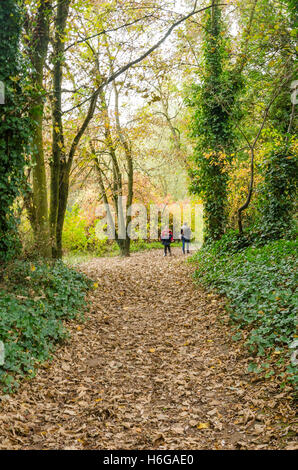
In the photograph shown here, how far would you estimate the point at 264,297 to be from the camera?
596cm

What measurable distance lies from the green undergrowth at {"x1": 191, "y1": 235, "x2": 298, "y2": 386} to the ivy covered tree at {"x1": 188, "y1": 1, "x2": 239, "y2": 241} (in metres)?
3.01

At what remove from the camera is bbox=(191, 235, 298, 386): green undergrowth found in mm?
4613

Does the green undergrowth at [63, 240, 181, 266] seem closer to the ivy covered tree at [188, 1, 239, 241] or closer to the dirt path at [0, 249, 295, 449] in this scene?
the ivy covered tree at [188, 1, 239, 241]

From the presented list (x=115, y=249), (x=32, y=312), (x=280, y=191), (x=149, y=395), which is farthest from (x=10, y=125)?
(x=115, y=249)

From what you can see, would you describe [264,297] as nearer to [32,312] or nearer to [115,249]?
[32,312]

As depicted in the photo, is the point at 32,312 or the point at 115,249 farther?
the point at 115,249

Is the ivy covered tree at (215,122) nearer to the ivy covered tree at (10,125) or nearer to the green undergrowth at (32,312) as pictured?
the green undergrowth at (32,312)

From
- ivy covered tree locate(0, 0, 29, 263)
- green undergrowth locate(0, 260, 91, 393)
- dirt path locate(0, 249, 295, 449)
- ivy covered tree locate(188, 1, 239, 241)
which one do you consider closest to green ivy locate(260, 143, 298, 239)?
ivy covered tree locate(188, 1, 239, 241)

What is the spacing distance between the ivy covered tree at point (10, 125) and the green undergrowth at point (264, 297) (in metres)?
4.40

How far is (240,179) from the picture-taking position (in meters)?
12.1

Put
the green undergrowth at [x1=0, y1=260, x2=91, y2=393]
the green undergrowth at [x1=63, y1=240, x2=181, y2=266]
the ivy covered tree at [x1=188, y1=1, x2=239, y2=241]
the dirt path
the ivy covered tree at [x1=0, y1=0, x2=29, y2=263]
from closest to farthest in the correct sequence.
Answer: the dirt path
the green undergrowth at [x1=0, y1=260, x2=91, y2=393]
the ivy covered tree at [x1=0, y1=0, x2=29, y2=263]
the ivy covered tree at [x1=188, y1=1, x2=239, y2=241]
the green undergrowth at [x1=63, y1=240, x2=181, y2=266]

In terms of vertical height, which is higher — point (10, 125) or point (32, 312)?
point (10, 125)

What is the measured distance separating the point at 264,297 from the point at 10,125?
5370mm
